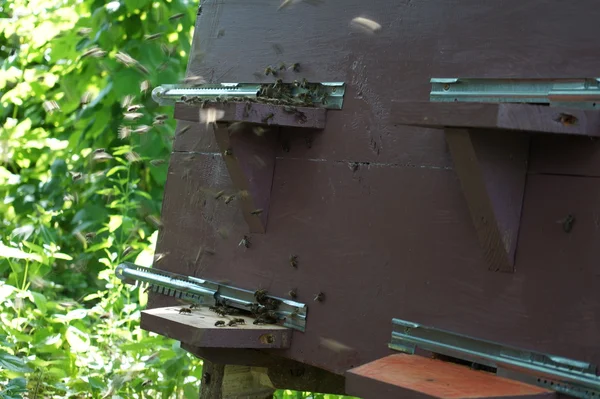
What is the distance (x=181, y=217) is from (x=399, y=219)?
1.09 meters

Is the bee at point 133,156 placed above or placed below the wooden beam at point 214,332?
above

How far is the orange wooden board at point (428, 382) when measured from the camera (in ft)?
6.01

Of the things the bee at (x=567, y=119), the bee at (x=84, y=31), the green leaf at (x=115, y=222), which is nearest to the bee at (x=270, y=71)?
the bee at (x=567, y=119)

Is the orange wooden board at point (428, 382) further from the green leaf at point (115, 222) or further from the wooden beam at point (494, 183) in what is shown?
the green leaf at point (115, 222)

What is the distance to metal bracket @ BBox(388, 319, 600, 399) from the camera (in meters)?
1.83

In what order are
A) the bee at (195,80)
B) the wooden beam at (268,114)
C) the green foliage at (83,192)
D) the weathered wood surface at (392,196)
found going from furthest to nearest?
the green foliage at (83,192)
the bee at (195,80)
the wooden beam at (268,114)
the weathered wood surface at (392,196)

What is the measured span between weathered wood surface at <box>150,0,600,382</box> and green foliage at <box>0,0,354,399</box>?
50.5 inches

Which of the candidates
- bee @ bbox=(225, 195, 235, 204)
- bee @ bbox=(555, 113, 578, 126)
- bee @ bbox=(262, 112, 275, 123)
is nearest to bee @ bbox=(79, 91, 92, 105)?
bee @ bbox=(225, 195, 235, 204)

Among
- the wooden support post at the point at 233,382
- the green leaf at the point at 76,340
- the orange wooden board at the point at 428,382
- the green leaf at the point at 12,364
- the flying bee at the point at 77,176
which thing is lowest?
the green leaf at the point at 76,340

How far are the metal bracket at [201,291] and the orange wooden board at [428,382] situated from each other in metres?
0.56

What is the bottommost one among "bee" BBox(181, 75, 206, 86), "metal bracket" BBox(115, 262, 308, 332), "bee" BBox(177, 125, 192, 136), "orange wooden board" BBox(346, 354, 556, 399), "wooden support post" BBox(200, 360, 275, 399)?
"wooden support post" BBox(200, 360, 275, 399)

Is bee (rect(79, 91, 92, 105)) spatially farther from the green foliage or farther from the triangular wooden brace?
the triangular wooden brace

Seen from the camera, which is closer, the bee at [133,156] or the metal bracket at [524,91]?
the metal bracket at [524,91]

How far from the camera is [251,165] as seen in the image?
8.93ft
